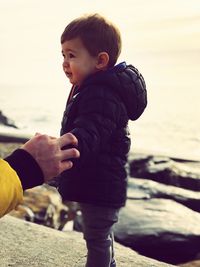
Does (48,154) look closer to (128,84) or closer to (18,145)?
(128,84)

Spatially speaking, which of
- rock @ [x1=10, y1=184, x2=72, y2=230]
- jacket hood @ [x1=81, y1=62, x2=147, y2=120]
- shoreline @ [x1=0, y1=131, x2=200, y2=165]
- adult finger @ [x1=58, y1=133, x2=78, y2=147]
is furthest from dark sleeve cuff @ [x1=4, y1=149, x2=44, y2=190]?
shoreline @ [x1=0, y1=131, x2=200, y2=165]

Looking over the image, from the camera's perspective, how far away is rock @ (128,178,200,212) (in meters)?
4.04

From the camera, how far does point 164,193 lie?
4.11m

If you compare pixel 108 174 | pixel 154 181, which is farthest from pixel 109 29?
pixel 154 181

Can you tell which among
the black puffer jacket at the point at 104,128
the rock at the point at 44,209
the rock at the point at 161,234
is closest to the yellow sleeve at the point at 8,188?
the black puffer jacket at the point at 104,128

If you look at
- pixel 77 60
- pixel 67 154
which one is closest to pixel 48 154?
pixel 67 154

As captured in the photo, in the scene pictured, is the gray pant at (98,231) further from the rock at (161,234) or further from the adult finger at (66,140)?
the rock at (161,234)

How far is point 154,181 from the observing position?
4539mm

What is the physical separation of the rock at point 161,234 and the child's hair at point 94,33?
5.39 ft

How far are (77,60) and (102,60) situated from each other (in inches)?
3.7

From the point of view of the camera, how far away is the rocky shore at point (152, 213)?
3.24 m

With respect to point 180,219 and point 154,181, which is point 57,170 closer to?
point 180,219

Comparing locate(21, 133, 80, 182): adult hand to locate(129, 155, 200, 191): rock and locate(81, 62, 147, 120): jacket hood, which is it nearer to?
locate(81, 62, 147, 120): jacket hood

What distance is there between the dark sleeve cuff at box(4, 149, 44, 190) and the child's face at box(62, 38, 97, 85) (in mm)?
541
